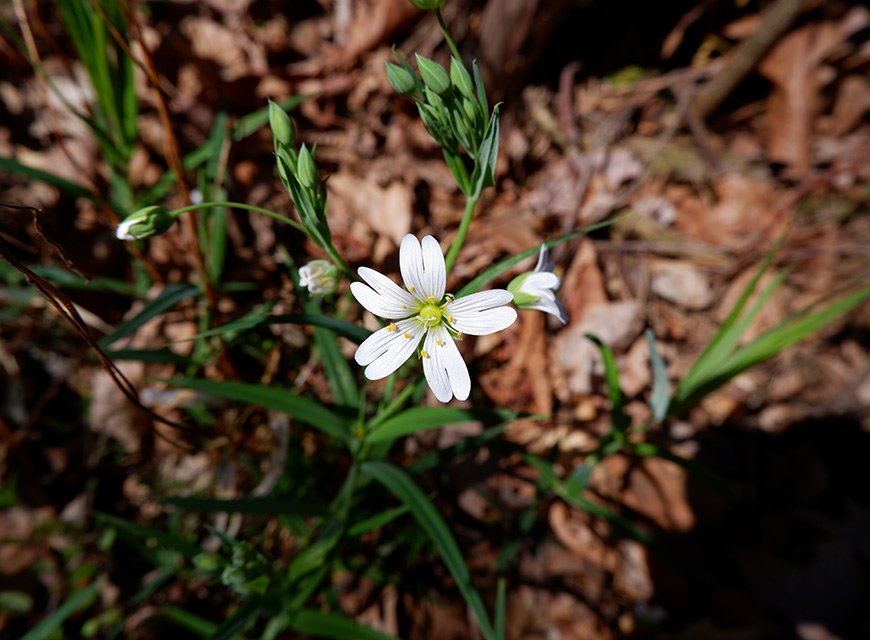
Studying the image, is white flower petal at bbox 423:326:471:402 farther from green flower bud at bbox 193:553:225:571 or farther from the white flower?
green flower bud at bbox 193:553:225:571

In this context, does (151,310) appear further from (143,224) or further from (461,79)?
(461,79)

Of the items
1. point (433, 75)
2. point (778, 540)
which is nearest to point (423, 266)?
point (433, 75)

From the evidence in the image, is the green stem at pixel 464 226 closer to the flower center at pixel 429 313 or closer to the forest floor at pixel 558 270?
the flower center at pixel 429 313

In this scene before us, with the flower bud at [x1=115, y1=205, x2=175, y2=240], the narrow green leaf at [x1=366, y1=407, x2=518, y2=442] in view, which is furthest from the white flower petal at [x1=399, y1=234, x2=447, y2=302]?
the flower bud at [x1=115, y1=205, x2=175, y2=240]

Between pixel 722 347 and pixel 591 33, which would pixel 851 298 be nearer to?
pixel 722 347

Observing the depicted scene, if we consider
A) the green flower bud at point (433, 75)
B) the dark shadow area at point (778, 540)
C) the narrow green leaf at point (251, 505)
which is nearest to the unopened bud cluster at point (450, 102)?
the green flower bud at point (433, 75)

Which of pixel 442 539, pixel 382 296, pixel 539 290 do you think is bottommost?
pixel 442 539
